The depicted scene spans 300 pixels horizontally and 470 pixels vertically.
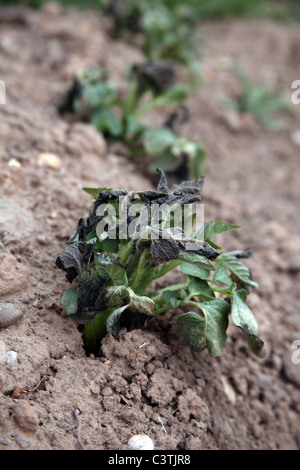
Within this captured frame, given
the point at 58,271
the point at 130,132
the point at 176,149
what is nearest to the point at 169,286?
the point at 58,271

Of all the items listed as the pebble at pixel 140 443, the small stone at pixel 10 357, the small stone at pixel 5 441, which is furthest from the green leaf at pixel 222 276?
the small stone at pixel 5 441

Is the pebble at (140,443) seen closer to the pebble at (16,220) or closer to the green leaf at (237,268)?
the green leaf at (237,268)

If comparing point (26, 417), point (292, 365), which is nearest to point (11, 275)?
point (26, 417)

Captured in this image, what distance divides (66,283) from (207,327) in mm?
555

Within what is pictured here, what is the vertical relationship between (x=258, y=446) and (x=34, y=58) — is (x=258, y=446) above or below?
below

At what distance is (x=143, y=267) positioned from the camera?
1.68m

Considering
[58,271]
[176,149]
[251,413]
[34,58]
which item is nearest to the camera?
[58,271]

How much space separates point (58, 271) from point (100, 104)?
139 centimetres

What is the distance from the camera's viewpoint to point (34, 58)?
3439 millimetres

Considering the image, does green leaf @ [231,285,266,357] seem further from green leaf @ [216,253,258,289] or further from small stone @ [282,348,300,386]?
small stone @ [282,348,300,386]

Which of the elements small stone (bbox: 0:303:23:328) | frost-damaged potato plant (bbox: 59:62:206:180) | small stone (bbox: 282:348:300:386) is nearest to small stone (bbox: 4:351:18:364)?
small stone (bbox: 0:303:23:328)

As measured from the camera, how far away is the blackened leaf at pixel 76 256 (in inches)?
65.0

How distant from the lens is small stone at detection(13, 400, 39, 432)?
1.42 meters

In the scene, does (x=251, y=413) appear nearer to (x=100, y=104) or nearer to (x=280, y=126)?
(x=100, y=104)
